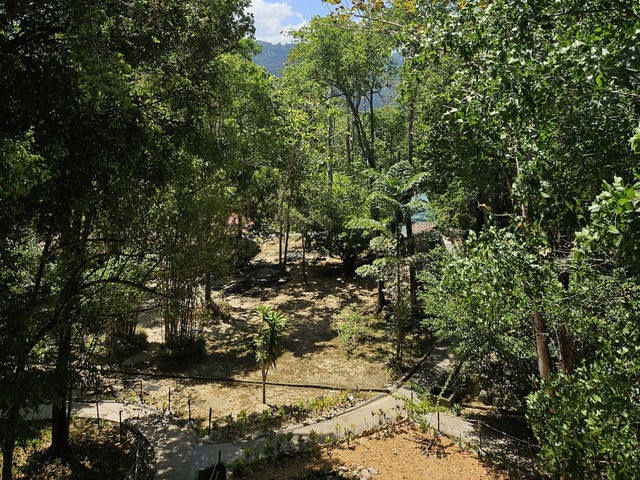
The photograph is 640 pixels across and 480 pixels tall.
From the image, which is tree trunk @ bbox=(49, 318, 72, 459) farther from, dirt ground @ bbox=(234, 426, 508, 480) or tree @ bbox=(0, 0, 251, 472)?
dirt ground @ bbox=(234, 426, 508, 480)

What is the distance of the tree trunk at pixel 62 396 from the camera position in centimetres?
747

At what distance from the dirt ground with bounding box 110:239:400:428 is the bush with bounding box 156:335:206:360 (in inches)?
12.2

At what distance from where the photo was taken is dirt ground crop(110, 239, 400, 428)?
520 inches

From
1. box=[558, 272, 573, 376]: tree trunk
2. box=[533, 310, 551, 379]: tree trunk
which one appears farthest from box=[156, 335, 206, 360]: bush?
box=[558, 272, 573, 376]: tree trunk

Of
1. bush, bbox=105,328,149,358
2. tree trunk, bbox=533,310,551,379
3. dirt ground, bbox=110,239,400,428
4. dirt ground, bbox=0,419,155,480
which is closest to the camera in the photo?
tree trunk, bbox=533,310,551,379

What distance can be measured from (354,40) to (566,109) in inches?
848

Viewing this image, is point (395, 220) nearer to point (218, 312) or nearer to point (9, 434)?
point (218, 312)

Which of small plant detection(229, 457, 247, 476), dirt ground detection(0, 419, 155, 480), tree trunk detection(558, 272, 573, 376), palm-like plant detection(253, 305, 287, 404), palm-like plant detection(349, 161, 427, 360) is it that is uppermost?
palm-like plant detection(349, 161, 427, 360)

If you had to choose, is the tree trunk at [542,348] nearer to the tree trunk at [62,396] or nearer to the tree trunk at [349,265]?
the tree trunk at [62,396]

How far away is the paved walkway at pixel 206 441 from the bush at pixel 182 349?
3.20 metres

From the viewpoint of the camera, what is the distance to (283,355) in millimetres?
16641

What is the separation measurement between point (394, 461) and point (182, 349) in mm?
9831

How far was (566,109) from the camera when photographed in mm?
5410

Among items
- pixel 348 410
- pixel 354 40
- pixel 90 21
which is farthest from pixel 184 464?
pixel 354 40
